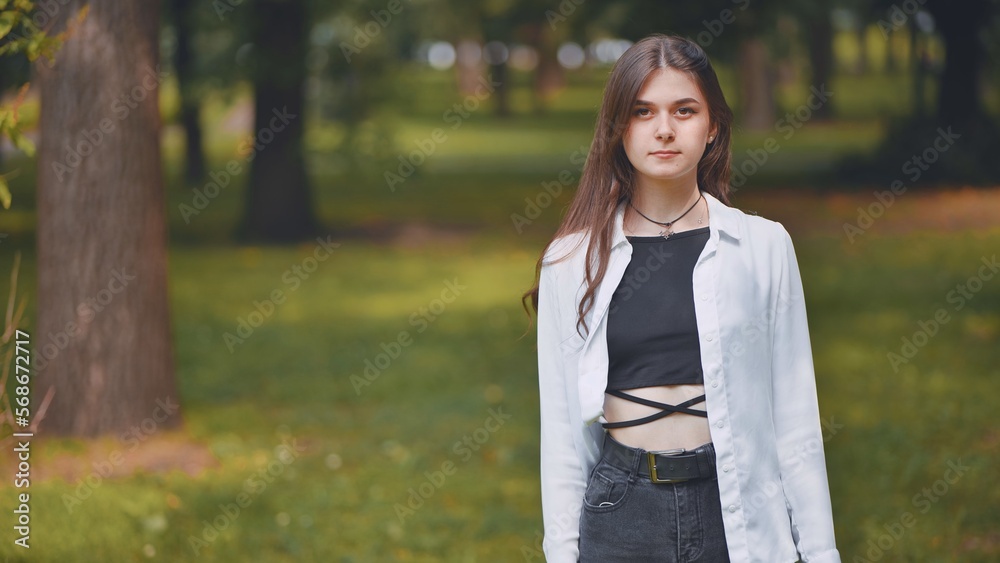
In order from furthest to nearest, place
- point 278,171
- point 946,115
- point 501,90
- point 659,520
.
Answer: point 501,90
point 946,115
point 278,171
point 659,520

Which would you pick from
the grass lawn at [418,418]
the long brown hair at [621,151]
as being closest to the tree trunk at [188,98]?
the grass lawn at [418,418]

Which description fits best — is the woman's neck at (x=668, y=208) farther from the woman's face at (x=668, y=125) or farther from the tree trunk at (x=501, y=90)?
the tree trunk at (x=501, y=90)

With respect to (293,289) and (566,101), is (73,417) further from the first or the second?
(566,101)

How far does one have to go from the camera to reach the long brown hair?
2.67 m

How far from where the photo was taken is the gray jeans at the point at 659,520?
2604 millimetres

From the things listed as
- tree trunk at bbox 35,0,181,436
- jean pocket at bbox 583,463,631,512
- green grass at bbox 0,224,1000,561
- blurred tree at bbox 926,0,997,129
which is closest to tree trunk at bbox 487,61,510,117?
blurred tree at bbox 926,0,997,129

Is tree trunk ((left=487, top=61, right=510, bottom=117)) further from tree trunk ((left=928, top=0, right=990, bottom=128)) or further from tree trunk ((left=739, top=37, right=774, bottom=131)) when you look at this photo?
tree trunk ((left=928, top=0, right=990, bottom=128))

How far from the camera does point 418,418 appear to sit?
8.01 meters

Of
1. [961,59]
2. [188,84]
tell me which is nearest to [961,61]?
[961,59]

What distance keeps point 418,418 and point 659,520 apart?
5.50 metres

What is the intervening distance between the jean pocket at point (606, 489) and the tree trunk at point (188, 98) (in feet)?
→ 48.6

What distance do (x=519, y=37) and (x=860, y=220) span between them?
117 ft

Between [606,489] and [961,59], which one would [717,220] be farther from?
[961,59]

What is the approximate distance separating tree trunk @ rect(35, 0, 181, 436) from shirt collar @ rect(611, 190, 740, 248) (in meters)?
4.70
